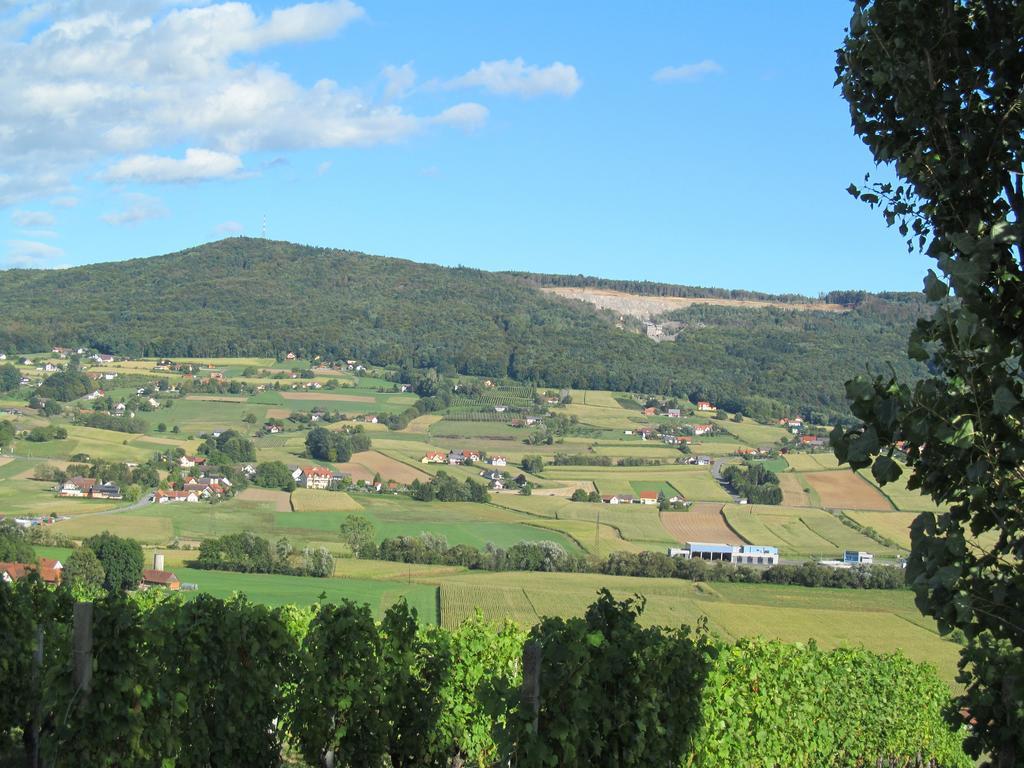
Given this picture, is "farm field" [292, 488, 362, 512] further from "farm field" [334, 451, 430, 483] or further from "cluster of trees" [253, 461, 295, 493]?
"farm field" [334, 451, 430, 483]

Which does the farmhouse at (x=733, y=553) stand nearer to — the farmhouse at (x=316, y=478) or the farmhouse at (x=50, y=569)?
the farmhouse at (x=316, y=478)

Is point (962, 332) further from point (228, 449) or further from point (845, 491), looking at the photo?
point (228, 449)

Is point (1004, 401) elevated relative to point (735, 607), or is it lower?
elevated

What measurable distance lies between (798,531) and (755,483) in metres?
12.0

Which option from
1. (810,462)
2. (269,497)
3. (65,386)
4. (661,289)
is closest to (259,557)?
(269,497)

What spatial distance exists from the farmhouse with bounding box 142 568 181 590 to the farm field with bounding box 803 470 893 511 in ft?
117

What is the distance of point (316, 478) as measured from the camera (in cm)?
6109

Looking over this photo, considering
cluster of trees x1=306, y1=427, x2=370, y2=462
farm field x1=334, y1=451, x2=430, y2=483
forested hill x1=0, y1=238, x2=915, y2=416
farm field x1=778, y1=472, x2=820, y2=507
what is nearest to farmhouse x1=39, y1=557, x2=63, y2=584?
farm field x1=334, y1=451, x2=430, y2=483

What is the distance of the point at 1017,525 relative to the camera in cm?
404

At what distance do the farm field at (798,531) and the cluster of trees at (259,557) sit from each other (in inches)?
774

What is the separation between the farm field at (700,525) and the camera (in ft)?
155

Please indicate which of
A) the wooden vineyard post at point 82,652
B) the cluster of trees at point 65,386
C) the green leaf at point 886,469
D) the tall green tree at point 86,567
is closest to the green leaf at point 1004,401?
the green leaf at point 886,469

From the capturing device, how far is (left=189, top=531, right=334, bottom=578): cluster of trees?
37344 millimetres

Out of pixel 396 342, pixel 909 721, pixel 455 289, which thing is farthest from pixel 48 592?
pixel 455 289
